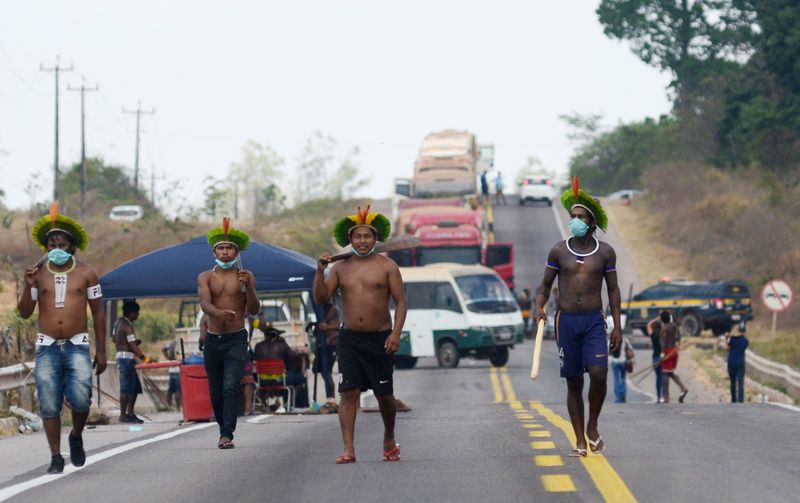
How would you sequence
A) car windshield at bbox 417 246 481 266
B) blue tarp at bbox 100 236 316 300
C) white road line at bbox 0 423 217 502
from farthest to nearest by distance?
car windshield at bbox 417 246 481 266 < blue tarp at bbox 100 236 316 300 < white road line at bbox 0 423 217 502

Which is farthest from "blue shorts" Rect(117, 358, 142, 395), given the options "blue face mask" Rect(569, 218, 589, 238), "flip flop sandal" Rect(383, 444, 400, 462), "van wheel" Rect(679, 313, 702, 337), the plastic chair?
"van wheel" Rect(679, 313, 702, 337)

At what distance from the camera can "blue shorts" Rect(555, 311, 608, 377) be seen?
12.0 metres

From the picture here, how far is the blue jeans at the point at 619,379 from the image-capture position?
27781 millimetres

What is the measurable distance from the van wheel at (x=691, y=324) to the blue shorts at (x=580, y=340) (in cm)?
3499

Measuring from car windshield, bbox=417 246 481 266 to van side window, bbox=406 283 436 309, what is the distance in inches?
242

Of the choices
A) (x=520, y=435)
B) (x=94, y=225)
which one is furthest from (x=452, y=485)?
(x=94, y=225)

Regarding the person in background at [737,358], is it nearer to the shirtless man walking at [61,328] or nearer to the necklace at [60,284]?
the shirtless man walking at [61,328]

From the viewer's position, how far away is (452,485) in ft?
32.4

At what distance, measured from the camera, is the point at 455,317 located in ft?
122

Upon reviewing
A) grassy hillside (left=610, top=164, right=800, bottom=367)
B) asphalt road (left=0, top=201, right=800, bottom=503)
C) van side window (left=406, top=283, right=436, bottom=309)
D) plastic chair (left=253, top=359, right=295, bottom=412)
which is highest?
grassy hillside (left=610, top=164, right=800, bottom=367)

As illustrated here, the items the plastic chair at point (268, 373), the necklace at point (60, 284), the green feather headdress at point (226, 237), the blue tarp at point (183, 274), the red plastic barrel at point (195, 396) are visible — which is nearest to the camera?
the necklace at point (60, 284)

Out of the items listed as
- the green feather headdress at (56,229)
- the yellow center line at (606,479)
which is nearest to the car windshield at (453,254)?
the yellow center line at (606,479)

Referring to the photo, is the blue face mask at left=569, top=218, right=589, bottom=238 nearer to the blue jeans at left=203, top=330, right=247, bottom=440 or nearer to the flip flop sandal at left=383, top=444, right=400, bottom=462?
the flip flop sandal at left=383, top=444, right=400, bottom=462

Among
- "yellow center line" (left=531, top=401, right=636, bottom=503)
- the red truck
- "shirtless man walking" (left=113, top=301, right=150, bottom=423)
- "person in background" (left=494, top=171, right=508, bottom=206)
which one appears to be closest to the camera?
"yellow center line" (left=531, top=401, right=636, bottom=503)
